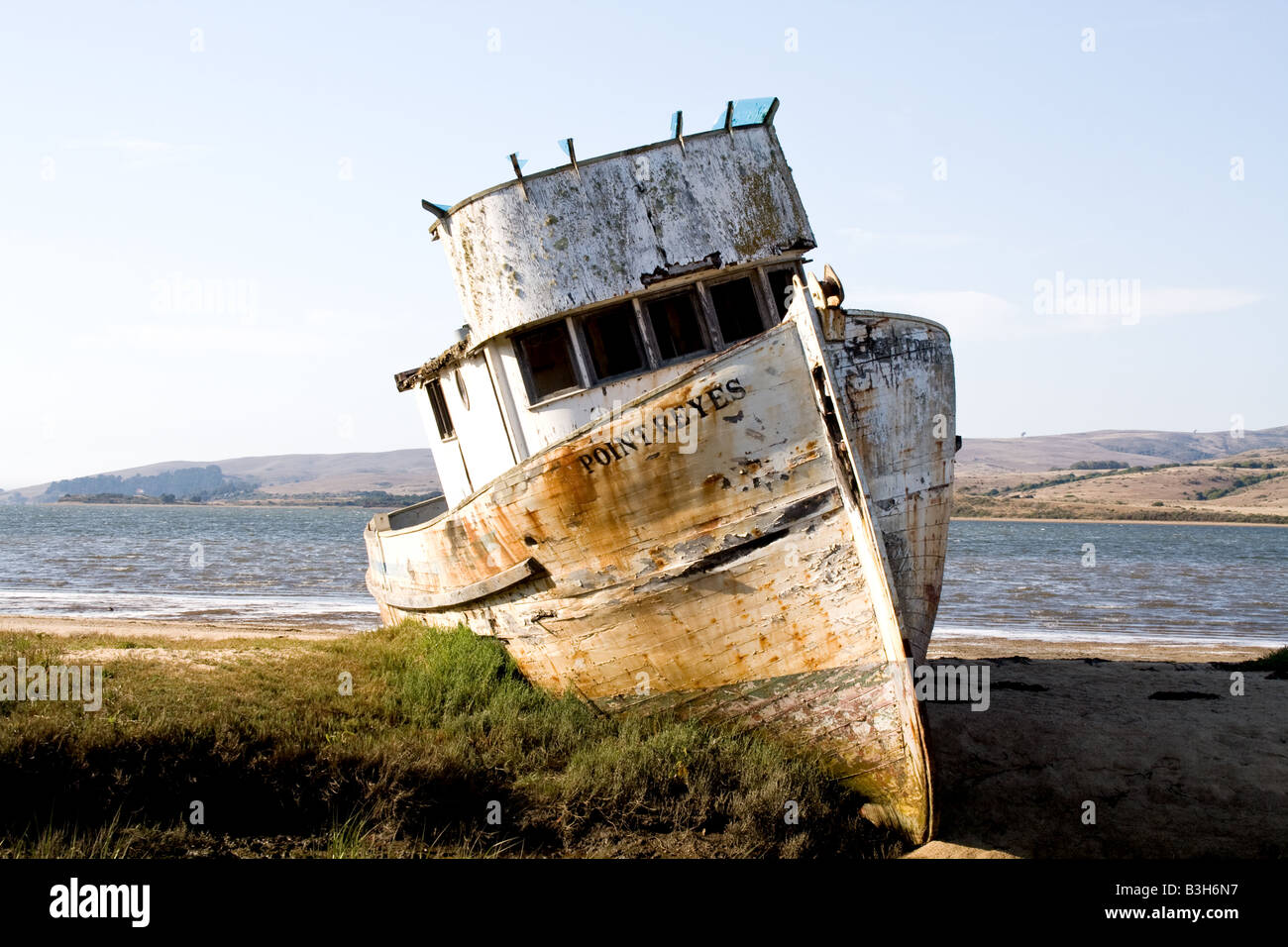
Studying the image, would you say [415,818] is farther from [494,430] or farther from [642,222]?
[642,222]

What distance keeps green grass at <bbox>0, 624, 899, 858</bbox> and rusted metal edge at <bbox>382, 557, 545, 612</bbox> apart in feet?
1.86

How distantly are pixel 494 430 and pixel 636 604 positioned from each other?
2.27 m

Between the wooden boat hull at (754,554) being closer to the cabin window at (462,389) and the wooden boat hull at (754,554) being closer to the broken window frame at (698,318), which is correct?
the broken window frame at (698,318)

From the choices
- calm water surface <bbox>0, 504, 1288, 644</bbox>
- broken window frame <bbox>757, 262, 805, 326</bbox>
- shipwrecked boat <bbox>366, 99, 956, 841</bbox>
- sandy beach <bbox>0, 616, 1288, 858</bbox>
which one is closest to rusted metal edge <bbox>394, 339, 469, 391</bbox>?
shipwrecked boat <bbox>366, 99, 956, 841</bbox>

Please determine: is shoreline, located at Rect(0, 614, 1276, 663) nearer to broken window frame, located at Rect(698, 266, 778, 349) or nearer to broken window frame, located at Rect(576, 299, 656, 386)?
broken window frame, located at Rect(698, 266, 778, 349)

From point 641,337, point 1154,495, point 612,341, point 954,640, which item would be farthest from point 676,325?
point 1154,495

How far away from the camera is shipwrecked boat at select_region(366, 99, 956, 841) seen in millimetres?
5949

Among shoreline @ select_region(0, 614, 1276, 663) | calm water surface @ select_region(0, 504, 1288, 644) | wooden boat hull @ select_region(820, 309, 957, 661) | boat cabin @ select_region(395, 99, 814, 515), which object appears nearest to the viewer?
wooden boat hull @ select_region(820, 309, 957, 661)

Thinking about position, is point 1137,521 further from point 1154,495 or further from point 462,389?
point 462,389

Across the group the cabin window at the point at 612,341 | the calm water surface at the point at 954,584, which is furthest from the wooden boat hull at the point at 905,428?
the calm water surface at the point at 954,584

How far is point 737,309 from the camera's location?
7.38m

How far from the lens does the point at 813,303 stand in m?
5.96

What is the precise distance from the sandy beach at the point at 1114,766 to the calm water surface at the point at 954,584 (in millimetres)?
6661
